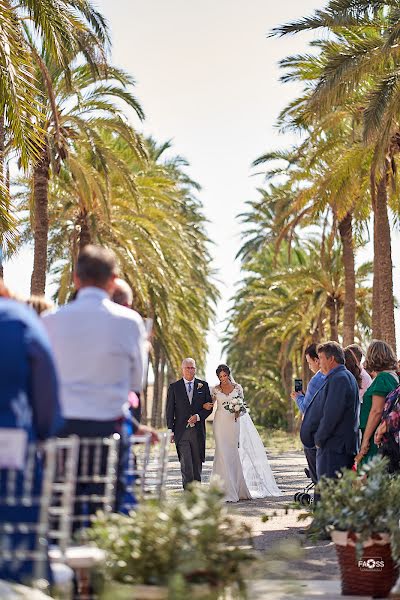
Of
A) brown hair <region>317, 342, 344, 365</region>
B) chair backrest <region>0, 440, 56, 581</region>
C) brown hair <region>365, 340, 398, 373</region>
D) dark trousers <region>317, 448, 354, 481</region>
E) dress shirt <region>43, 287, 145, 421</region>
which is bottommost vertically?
Answer: chair backrest <region>0, 440, 56, 581</region>

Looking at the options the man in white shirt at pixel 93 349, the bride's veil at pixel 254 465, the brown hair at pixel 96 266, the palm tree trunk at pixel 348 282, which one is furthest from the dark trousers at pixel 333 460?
the palm tree trunk at pixel 348 282

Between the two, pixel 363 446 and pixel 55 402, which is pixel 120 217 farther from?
pixel 55 402

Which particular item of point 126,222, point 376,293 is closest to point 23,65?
point 376,293

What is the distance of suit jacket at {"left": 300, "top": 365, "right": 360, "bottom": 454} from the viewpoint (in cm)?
1062

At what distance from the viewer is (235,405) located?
1678cm

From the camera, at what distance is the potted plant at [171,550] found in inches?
182

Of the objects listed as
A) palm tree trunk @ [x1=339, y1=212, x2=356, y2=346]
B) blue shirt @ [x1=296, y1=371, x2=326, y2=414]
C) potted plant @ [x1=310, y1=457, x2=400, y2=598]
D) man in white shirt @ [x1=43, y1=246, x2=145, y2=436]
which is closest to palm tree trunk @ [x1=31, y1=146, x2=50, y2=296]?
palm tree trunk @ [x1=339, y1=212, x2=356, y2=346]

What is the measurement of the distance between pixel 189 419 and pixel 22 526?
11.4m

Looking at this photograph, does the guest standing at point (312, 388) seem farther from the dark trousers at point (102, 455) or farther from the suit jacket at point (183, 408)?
the dark trousers at point (102, 455)

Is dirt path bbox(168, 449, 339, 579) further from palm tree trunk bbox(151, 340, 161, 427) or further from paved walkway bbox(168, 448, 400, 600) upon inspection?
palm tree trunk bbox(151, 340, 161, 427)

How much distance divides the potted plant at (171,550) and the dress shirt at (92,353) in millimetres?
801

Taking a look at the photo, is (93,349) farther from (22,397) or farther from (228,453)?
(228,453)

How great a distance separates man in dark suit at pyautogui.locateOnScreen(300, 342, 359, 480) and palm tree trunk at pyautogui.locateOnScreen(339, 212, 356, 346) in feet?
71.0

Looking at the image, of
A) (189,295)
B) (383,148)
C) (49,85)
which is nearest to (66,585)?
(49,85)
